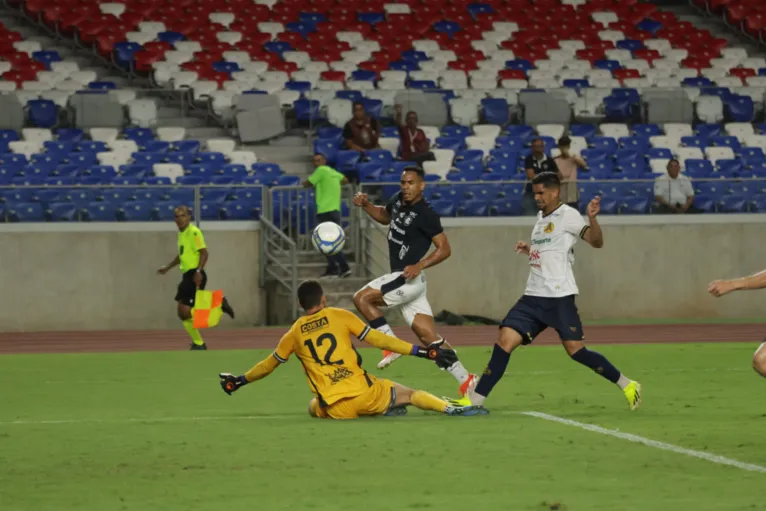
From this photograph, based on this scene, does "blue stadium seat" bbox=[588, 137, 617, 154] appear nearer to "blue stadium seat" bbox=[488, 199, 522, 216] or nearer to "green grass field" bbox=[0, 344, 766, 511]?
"blue stadium seat" bbox=[488, 199, 522, 216]

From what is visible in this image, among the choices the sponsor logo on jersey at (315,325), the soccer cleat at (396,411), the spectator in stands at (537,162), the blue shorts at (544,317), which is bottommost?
the spectator in stands at (537,162)

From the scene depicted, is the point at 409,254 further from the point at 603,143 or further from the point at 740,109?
the point at 740,109

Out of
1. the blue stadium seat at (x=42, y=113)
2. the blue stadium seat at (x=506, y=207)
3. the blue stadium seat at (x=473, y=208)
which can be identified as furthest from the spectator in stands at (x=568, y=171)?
the blue stadium seat at (x=42, y=113)

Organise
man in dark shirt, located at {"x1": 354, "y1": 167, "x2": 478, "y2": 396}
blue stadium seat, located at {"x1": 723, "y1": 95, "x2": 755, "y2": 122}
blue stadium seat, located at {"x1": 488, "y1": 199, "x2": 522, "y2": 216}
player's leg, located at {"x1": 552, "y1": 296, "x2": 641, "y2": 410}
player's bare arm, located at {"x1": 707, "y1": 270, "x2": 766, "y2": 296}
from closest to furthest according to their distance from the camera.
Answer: player's bare arm, located at {"x1": 707, "y1": 270, "x2": 766, "y2": 296} < player's leg, located at {"x1": 552, "y1": 296, "x2": 641, "y2": 410} < man in dark shirt, located at {"x1": 354, "y1": 167, "x2": 478, "y2": 396} < blue stadium seat, located at {"x1": 488, "y1": 199, "x2": 522, "y2": 216} < blue stadium seat, located at {"x1": 723, "y1": 95, "x2": 755, "y2": 122}

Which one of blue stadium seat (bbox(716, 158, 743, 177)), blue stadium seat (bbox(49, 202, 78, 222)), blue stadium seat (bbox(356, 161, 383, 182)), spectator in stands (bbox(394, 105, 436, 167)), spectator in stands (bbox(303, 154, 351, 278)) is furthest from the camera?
blue stadium seat (bbox(716, 158, 743, 177))

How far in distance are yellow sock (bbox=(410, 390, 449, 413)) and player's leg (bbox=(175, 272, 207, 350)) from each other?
9155 mm

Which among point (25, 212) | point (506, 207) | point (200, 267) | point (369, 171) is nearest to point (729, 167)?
point (506, 207)

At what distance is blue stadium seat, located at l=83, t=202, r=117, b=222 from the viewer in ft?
76.4

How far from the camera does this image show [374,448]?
922cm

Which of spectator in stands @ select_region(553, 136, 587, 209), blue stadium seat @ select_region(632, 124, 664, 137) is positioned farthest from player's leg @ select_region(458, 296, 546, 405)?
blue stadium seat @ select_region(632, 124, 664, 137)

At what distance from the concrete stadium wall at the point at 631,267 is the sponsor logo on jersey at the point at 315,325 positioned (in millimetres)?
14129

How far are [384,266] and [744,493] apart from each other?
1735 cm

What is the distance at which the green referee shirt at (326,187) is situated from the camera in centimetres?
2278

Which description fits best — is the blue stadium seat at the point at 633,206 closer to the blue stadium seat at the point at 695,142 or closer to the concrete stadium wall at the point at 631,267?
the concrete stadium wall at the point at 631,267
